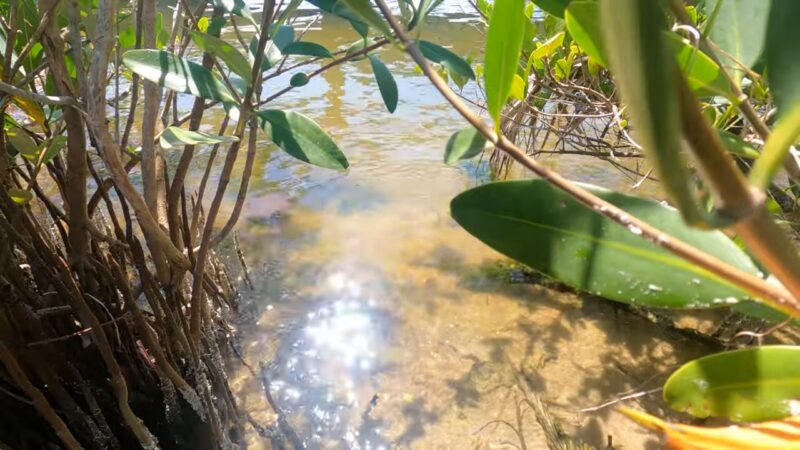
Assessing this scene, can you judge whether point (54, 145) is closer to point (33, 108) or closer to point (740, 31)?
point (33, 108)

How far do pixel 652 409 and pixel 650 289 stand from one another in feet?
4.06

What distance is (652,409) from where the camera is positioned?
1.44 metres

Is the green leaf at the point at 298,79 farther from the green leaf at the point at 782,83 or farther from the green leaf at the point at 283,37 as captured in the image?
the green leaf at the point at 782,83

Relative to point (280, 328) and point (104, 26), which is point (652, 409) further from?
point (104, 26)

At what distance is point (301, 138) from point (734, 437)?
1.93ft

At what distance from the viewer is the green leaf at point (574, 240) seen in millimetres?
374

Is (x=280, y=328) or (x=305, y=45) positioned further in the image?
(x=280, y=328)

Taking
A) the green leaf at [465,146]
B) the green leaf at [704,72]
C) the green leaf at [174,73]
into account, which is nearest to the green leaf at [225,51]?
the green leaf at [174,73]

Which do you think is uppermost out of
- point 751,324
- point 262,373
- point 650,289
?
point 650,289

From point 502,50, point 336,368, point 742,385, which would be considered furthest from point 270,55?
point 336,368

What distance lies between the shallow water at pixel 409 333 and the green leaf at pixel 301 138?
899 mm

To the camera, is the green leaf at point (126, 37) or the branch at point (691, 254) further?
the green leaf at point (126, 37)

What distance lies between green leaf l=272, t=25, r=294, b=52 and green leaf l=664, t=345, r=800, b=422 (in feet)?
2.34

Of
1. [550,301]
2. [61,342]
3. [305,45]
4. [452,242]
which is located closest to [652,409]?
[550,301]
